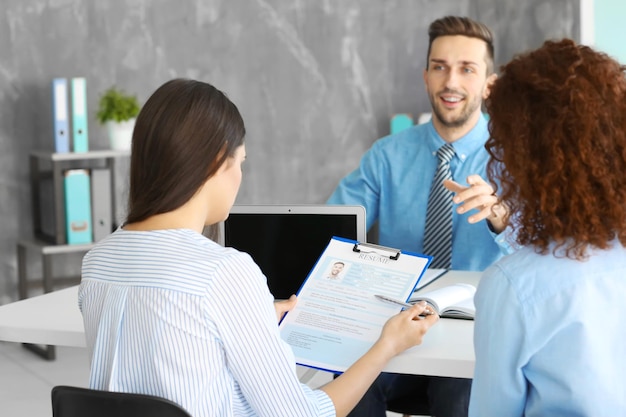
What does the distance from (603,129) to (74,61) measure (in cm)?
373

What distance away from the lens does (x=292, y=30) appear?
16.8 feet

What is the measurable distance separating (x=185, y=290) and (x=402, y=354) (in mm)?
593

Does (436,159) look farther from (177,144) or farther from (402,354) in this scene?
(177,144)

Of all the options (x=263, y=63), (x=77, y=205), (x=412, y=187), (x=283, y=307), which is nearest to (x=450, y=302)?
(x=283, y=307)

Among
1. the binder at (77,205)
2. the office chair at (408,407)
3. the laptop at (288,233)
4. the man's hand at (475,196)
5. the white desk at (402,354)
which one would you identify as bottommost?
the office chair at (408,407)

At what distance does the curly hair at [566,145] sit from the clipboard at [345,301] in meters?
0.61

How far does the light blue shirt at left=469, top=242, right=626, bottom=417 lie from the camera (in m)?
1.33

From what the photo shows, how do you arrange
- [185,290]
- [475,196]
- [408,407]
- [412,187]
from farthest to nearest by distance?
[412,187] < [408,407] < [475,196] < [185,290]

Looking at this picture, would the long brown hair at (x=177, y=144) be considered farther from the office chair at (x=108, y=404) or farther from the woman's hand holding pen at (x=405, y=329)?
the woman's hand holding pen at (x=405, y=329)

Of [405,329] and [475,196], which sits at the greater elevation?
[475,196]

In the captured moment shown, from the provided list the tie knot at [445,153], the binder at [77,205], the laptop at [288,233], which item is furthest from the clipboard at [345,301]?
→ the binder at [77,205]

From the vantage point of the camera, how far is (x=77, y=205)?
4.45 meters

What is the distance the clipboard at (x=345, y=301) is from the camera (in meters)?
1.89

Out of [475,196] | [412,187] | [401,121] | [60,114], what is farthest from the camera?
[401,121]
